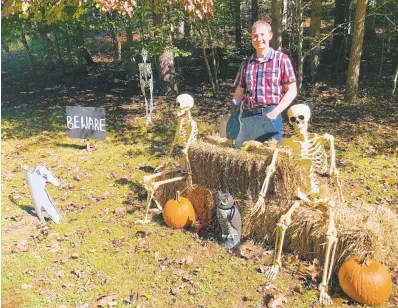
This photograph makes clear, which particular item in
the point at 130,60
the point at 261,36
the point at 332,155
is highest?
the point at 261,36

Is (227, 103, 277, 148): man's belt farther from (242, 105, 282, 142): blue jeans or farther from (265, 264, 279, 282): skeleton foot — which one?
(265, 264, 279, 282): skeleton foot

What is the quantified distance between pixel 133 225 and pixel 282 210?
2061 millimetres

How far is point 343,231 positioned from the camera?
144 inches

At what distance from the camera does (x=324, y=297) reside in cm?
341

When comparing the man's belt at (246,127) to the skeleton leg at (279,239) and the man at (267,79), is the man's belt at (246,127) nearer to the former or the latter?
the man at (267,79)

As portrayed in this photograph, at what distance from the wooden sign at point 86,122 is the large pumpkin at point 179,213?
324 centimetres

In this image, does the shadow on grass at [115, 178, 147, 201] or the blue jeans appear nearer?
the blue jeans

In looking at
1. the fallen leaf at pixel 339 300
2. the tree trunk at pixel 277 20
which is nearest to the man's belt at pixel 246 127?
the fallen leaf at pixel 339 300

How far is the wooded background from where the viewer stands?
8352 mm

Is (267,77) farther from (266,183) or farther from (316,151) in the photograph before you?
(266,183)

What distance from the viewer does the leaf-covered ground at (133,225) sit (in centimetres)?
371

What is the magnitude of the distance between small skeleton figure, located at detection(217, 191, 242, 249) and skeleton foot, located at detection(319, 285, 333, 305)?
3.83 ft

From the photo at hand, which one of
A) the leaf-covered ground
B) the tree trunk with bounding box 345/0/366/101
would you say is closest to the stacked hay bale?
the leaf-covered ground

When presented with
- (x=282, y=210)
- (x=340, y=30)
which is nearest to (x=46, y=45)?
(x=340, y=30)
